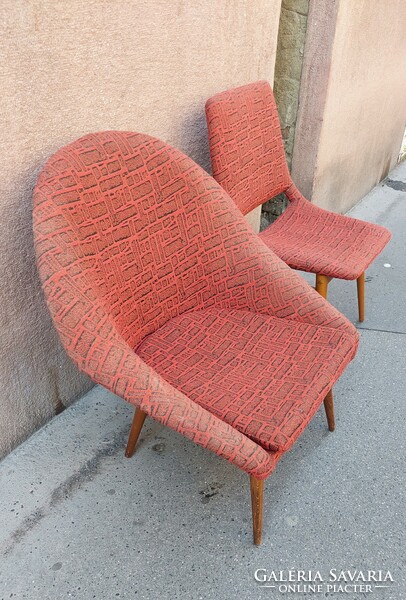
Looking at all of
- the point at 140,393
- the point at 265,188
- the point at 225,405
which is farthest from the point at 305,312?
the point at 265,188

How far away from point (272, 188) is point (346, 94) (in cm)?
114

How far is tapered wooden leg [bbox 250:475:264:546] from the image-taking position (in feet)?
4.81

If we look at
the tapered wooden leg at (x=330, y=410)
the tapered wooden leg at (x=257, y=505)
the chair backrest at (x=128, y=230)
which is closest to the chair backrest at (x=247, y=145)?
the chair backrest at (x=128, y=230)

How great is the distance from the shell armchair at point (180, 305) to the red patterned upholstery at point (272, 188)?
36 centimetres

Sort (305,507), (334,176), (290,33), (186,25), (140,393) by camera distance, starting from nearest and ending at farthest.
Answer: (140,393) < (305,507) < (186,25) < (290,33) < (334,176)

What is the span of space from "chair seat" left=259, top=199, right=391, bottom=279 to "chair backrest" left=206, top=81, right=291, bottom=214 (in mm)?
156

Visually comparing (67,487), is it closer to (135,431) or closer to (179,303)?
(135,431)

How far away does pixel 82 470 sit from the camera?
1778 millimetres

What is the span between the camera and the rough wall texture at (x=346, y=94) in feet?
9.46

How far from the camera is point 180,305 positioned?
71.9 inches

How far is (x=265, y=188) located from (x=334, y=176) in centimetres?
123

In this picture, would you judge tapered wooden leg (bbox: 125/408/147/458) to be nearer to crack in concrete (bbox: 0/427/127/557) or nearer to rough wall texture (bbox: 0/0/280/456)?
crack in concrete (bbox: 0/427/127/557)

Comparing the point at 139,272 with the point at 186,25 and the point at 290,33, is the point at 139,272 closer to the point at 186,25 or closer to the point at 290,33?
the point at 186,25

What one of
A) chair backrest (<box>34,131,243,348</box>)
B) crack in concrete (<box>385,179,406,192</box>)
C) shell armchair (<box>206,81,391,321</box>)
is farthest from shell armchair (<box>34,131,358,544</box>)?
crack in concrete (<box>385,179,406,192</box>)
